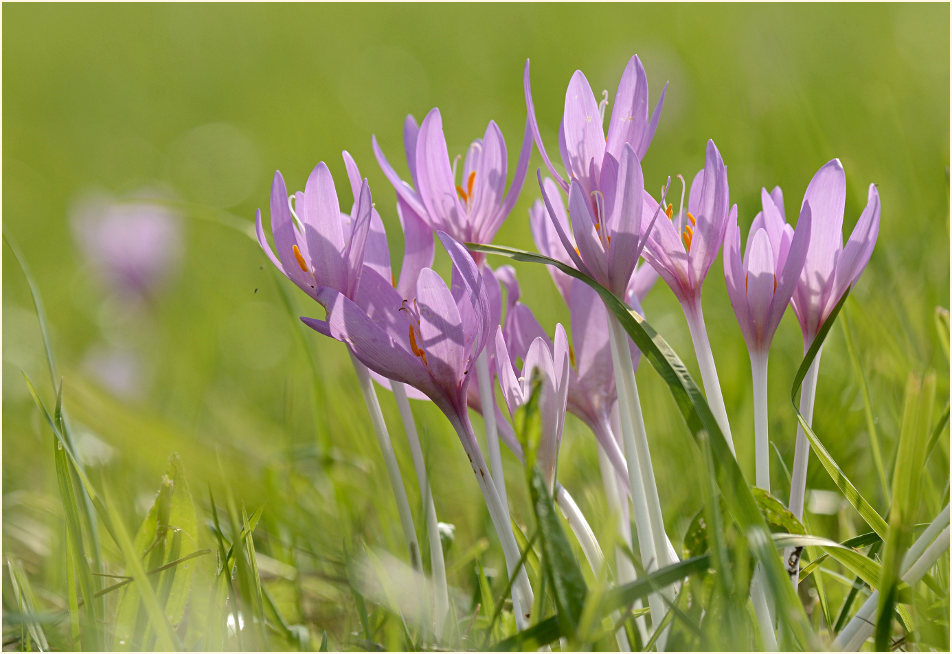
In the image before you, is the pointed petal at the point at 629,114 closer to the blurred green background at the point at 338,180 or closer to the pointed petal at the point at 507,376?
the pointed petal at the point at 507,376

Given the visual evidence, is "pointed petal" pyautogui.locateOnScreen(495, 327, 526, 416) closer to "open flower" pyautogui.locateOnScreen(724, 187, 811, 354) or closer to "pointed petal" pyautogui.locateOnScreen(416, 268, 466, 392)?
"pointed petal" pyautogui.locateOnScreen(416, 268, 466, 392)

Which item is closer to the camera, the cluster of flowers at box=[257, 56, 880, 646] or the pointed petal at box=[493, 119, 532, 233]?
the cluster of flowers at box=[257, 56, 880, 646]

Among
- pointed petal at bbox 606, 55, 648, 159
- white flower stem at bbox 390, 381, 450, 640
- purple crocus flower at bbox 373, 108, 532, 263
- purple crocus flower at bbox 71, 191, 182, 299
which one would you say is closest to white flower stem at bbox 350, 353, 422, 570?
white flower stem at bbox 390, 381, 450, 640

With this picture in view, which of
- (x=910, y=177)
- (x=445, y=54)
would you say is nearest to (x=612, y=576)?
(x=910, y=177)

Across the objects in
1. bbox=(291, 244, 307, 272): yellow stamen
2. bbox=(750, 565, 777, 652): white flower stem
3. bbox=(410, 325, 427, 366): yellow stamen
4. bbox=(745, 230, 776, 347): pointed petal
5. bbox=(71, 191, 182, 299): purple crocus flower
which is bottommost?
bbox=(750, 565, 777, 652): white flower stem

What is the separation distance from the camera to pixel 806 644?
1.76 ft

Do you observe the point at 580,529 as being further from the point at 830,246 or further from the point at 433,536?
the point at 830,246

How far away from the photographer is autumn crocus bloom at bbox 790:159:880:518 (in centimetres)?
60

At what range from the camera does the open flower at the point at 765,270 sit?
59 centimetres

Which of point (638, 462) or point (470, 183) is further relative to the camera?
point (470, 183)

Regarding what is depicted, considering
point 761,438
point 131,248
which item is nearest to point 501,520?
point 761,438

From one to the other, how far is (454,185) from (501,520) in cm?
26

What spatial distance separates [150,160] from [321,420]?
2856 mm

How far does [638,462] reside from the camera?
60 cm
